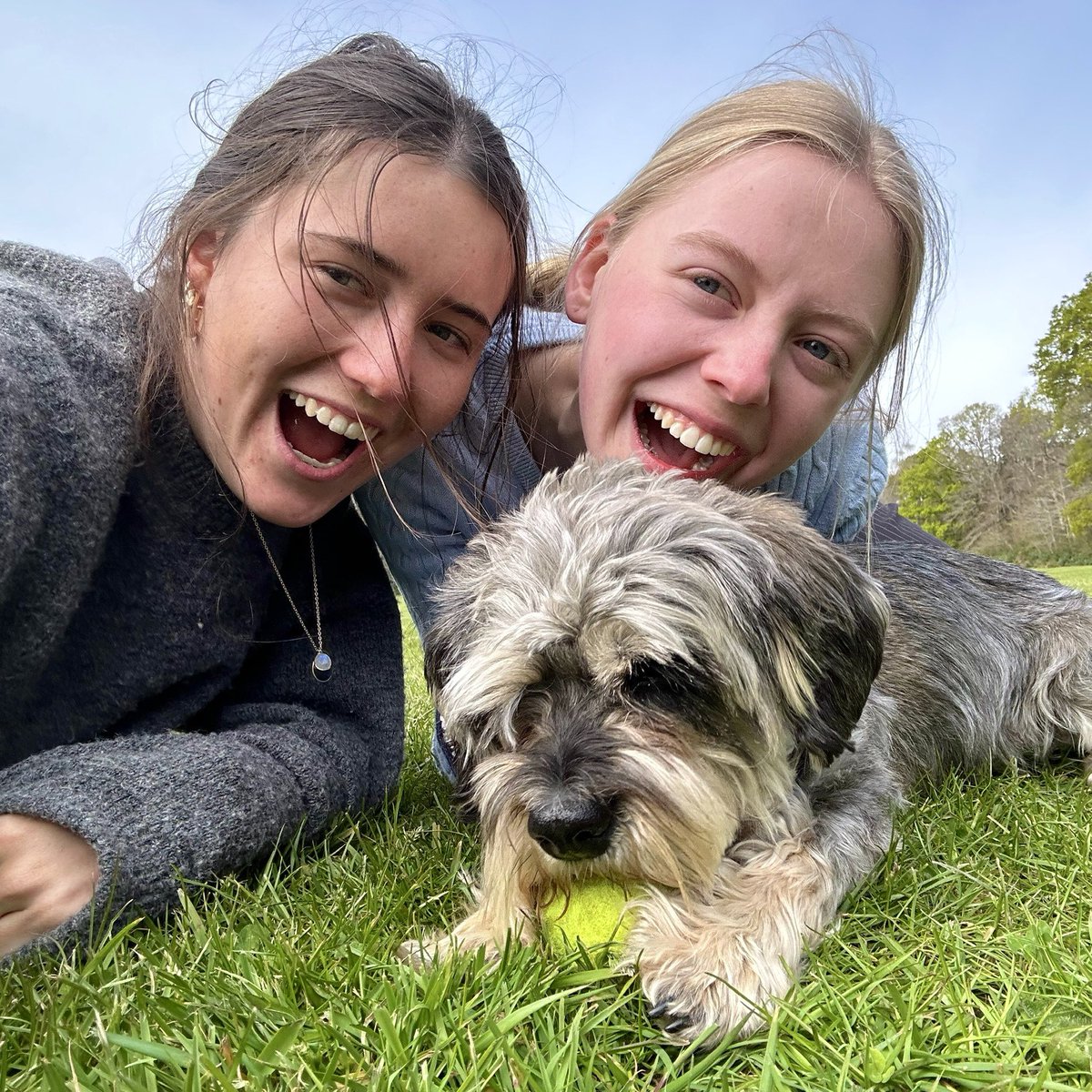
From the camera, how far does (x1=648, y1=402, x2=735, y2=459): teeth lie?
392cm

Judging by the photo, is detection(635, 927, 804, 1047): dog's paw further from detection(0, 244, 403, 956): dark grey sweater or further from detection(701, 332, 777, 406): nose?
detection(701, 332, 777, 406): nose

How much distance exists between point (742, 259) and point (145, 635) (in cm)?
290

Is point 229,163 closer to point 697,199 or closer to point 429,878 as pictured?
Answer: point 697,199

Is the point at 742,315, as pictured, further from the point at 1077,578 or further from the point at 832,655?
the point at 1077,578

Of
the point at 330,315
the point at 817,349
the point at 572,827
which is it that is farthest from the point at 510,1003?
the point at 817,349

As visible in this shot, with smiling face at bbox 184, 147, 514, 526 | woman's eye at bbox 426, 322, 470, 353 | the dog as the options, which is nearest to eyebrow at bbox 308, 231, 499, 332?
smiling face at bbox 184, 147, 514, 526

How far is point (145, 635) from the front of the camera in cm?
368

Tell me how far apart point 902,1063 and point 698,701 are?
1.04 metres

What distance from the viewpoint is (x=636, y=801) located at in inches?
97.5

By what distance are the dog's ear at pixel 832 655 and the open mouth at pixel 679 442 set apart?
1.10 m

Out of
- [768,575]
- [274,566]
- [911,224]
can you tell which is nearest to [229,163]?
A: [274,566]

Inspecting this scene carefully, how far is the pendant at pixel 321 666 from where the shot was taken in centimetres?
393

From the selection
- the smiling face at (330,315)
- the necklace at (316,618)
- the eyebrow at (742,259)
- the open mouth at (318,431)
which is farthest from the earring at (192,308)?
the eyebrow at (742,259)

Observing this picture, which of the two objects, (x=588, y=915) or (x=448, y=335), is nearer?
(x=588, y=915)
